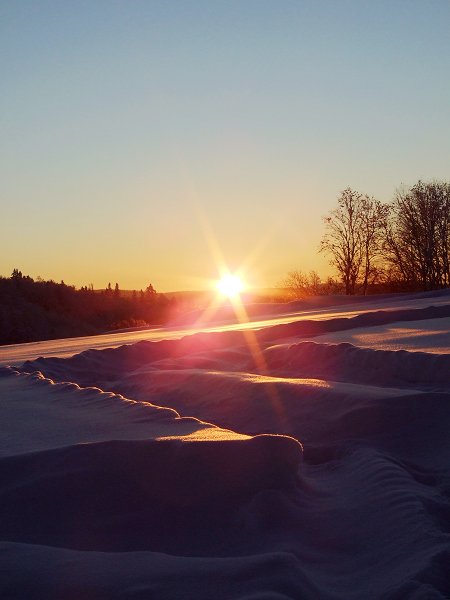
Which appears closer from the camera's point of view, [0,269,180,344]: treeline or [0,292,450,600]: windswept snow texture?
Answer: [0,292,450,600]: windswept snow texture

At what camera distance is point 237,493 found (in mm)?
1192

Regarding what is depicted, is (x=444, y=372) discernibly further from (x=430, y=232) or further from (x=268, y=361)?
(x=430, y=232)

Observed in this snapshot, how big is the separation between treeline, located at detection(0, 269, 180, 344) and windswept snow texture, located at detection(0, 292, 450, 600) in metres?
15.0

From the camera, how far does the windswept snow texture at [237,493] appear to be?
84 centimetres

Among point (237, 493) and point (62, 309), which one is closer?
point (237, 493)

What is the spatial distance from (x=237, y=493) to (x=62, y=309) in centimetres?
2808

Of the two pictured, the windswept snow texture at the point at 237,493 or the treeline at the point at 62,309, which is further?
the treeline at the point at 62,309

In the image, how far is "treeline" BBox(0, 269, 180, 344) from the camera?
70.0ft

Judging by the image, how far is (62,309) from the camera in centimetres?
2791

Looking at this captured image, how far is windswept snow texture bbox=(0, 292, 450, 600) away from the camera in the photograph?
0.84m

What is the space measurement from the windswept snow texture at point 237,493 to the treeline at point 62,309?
15.0m

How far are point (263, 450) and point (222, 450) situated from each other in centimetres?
11

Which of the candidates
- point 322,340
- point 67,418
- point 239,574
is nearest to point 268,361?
point 322,340

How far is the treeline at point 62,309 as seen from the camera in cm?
2133
